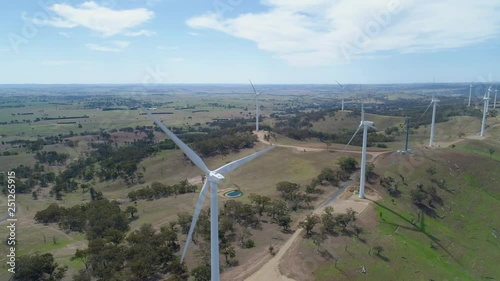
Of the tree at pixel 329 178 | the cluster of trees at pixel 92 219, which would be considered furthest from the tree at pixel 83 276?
the tree at pixel 329 178

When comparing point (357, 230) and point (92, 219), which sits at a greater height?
point (92, 219)

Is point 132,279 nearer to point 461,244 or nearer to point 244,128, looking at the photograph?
point 461,244

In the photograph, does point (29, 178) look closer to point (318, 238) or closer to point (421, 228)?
point (318, 238)

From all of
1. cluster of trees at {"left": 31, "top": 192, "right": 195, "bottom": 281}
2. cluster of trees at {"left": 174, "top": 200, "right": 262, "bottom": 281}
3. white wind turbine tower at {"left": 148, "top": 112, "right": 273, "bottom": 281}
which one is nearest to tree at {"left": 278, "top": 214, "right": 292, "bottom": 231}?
cluster of trees at {"left": 174, "top": 200, "right": 262, "bottom": 281}

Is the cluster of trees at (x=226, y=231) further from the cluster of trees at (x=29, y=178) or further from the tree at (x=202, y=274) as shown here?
the cluster of trees at (x=29, y=178)

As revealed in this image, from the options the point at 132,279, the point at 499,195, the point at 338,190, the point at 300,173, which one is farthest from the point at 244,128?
the point at 132,279

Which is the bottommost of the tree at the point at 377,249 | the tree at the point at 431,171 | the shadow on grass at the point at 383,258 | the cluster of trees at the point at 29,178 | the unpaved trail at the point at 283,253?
the cluster of trees at the point at 29,178

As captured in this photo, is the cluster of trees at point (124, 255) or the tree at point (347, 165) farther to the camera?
the tree at point (347, 165)

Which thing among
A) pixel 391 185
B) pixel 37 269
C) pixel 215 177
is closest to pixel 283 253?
pixel 215 177

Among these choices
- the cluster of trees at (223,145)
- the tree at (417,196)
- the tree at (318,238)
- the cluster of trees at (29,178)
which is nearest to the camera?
the tree at (318,238)

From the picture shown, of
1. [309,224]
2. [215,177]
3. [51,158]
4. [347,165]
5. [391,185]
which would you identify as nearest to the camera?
[215,177]
